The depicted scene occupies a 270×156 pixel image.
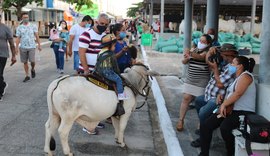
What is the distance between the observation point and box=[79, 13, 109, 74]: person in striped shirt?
21.1 feet

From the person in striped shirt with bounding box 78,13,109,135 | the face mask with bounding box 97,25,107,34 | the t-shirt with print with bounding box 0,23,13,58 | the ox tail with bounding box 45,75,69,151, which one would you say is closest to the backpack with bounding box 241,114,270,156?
the ox tail with bounding box 45,75,69,151

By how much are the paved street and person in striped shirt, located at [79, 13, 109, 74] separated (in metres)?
1.19

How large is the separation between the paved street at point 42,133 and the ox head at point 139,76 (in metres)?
0.90

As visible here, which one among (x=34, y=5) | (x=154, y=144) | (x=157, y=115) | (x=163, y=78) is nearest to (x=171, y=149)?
(x=154, y=144)

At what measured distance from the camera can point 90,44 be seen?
21.3 feet

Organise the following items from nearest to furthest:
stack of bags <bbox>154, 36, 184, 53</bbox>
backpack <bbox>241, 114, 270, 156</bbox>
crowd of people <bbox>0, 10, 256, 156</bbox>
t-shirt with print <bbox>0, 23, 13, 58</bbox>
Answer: backpack <bbox>241, 114, 270, 156</bbox> < crowd of people <bbox>0, 10, 256, 156</bbox> < t-shirt with print <bbox>0, 23, 13, 58</bbox> < stack of bags <bbox>154, 36, 184, 53</bbox>

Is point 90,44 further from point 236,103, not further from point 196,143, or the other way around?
point 236,103

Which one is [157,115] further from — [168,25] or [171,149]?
[168,25]

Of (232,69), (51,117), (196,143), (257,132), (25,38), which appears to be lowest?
(196,143)

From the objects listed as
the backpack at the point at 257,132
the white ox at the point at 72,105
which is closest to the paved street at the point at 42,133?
the white ox at the point at 72,105

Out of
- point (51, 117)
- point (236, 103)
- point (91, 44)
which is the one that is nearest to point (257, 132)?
point (236, 103)

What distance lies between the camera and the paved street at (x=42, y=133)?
5.74 meters

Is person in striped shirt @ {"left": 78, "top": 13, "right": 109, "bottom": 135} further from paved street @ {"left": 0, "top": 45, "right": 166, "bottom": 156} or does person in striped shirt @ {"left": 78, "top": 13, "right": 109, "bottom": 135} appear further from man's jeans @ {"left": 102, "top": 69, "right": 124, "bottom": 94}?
man's jeans @ {"left": 102, "top": 69, "right": 124, "bottom": 94}

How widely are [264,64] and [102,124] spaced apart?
3.23m
